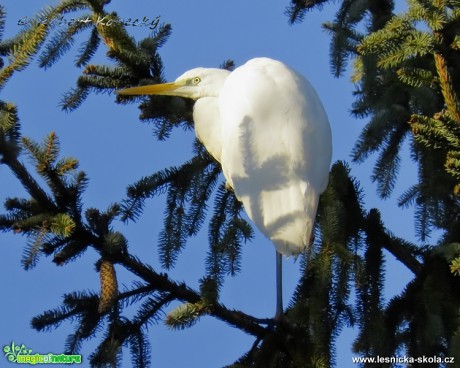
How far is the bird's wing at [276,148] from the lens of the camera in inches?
149

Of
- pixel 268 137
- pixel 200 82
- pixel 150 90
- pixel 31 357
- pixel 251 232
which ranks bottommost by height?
pixel 31 357

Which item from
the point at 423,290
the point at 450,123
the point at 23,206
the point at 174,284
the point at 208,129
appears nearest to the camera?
the point at 450,123

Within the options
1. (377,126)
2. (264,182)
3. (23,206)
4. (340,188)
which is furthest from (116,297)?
(377,126)

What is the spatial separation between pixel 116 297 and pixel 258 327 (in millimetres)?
591

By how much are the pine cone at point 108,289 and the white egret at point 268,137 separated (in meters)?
1.02

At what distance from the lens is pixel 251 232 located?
3404 millimetres

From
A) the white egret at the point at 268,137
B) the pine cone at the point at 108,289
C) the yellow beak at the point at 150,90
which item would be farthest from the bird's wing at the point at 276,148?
the pine cone at the point at 108,289

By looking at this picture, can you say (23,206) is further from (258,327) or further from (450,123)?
(450,123)

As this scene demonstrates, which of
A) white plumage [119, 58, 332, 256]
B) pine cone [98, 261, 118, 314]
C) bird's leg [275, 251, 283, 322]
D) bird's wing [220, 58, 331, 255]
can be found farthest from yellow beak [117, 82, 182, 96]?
pine cone [98, 261, 118, 314]

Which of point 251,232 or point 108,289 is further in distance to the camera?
point 251,232

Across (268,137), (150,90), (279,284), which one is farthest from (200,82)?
(279,284)

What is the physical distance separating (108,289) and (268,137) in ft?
5.78

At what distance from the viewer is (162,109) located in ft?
12.2

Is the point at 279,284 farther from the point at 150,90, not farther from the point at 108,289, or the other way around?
the point at 108,289
